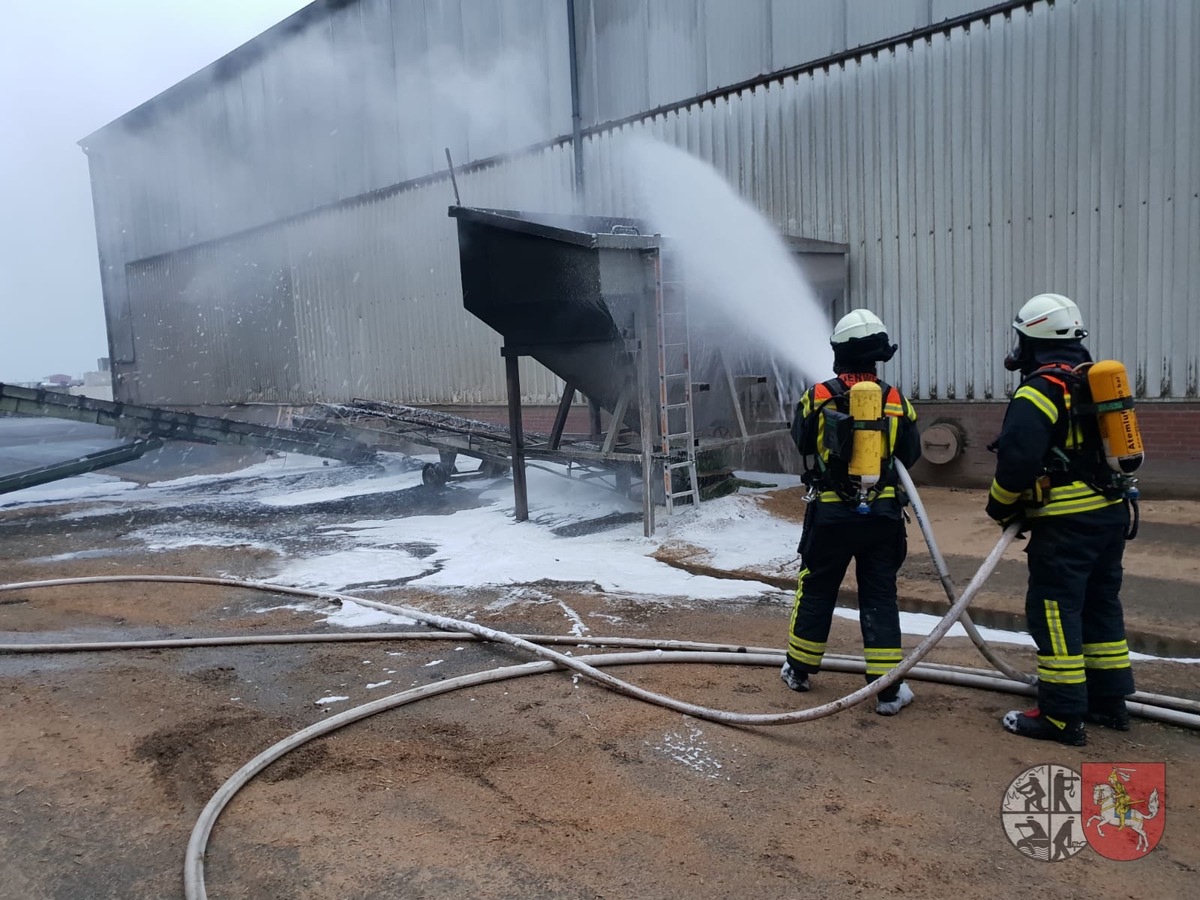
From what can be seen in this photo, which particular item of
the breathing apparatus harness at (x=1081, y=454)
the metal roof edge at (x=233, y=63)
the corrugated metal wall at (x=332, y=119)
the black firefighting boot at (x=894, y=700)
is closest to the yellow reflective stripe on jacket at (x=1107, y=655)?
the breathing apparatus harness at (x=1081, y=454)

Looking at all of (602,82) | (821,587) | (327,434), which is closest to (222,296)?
(327,434)

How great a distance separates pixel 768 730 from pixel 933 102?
313 inches


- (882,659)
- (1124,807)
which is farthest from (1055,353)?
(1124,807)

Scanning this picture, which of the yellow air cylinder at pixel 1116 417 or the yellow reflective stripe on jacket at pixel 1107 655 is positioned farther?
the yellow reflective stripe on jacket at pixel 1107 655

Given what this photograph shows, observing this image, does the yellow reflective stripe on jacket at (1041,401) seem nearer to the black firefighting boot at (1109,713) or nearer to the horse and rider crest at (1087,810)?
the black firefighting boot at (1109,713)

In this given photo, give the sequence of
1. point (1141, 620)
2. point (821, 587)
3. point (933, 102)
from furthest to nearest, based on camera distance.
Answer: point (933, 102)
point (1141, 620)
point (821, 587)

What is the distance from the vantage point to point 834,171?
33.3 feet

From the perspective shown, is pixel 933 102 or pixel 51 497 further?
pixel 51 497

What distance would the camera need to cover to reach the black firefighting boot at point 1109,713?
3.47 meters

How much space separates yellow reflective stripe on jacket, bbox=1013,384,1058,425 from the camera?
131 inches

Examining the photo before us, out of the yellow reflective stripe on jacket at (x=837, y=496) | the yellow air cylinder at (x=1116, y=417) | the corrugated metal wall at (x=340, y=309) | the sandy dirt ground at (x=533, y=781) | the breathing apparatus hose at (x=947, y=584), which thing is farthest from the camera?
the corrugated metal wall at (x=340, y=309)

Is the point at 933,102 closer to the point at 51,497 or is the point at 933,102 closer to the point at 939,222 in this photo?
the point at 939,222

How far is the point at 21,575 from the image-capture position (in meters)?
7.29

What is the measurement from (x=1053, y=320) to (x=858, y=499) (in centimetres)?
104
